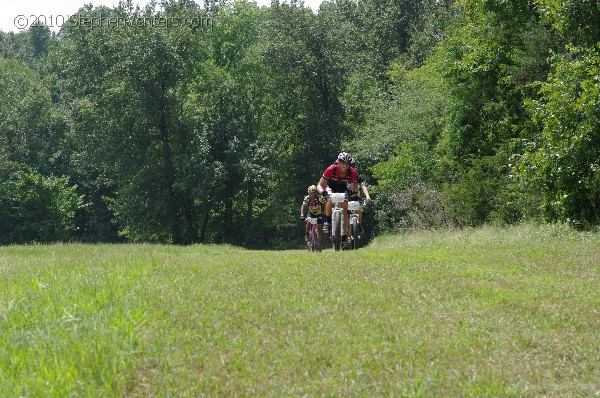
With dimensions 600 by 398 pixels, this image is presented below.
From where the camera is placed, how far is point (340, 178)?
14.9 metres

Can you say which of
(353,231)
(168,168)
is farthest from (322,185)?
(168,168)

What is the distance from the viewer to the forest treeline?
66.6ft

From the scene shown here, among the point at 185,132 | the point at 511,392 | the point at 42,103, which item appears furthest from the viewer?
the point at 42,103

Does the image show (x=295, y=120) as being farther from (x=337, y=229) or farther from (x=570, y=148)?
(x=337, y=229)

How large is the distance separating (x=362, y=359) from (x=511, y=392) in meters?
1.24

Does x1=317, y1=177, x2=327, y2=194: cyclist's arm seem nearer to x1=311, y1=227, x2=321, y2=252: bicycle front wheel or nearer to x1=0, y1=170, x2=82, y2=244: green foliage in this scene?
x1=311, y1=227, x2=321, y2=252: bicycle front wheel

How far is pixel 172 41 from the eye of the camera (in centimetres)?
4072

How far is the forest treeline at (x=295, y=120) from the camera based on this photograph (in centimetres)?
2031

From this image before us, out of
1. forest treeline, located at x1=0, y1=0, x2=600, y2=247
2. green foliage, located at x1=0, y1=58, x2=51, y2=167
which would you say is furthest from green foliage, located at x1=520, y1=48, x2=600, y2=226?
green foliage, located at x1=0, y1=58, x2=51, y2=167

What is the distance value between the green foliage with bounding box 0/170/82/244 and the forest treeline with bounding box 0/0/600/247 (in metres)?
0.14

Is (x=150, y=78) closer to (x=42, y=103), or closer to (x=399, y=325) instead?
(x=42, y=103)

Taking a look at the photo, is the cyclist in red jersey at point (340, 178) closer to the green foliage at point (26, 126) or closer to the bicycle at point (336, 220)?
the bicycle at point (336, 220)

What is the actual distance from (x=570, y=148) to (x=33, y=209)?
44095mm

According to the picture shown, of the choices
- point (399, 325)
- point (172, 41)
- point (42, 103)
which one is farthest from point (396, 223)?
point (42, 103)
